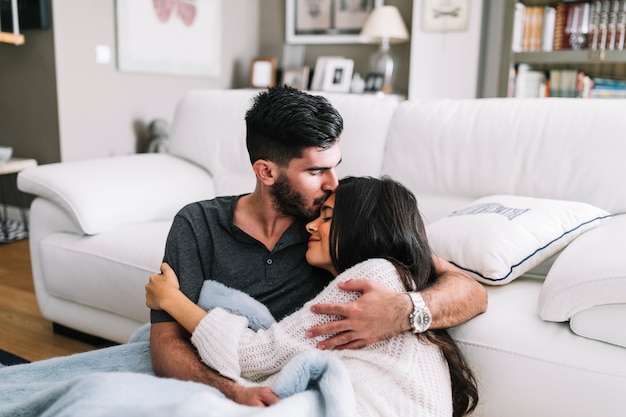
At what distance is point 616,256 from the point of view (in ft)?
3.75

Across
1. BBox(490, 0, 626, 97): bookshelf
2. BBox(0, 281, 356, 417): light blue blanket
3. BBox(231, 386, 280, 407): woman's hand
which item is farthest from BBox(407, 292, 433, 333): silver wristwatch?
BBox(490, 0, 626, 97): bookshelf

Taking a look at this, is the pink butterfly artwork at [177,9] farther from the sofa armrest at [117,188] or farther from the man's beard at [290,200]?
the man's beard at [290,200]

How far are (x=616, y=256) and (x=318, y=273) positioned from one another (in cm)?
64

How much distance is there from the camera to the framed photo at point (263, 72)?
480 centimetres

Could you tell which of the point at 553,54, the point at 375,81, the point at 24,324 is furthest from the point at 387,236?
the point at 375,81

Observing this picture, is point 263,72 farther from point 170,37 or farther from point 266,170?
point 266,170

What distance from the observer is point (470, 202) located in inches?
71.4

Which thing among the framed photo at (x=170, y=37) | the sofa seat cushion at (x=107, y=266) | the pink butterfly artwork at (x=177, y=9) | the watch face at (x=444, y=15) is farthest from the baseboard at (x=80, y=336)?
the watch face at (x=444, y=15)

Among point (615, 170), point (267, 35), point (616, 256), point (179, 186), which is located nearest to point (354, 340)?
point (616, 256)

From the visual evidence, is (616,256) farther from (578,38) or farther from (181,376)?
(578,38)

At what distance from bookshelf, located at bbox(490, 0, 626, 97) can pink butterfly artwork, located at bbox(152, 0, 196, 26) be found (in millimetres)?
2322

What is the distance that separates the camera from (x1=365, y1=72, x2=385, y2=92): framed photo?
14.4 feet

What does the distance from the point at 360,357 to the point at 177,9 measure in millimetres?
Result: 3766

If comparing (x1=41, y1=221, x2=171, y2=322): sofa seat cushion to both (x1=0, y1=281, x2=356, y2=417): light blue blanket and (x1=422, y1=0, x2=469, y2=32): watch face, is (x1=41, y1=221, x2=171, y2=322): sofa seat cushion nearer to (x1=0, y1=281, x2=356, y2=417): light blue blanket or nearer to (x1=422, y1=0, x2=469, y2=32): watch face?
(x1=0, y1=281, x2=356, y2=417): light blue blanket
